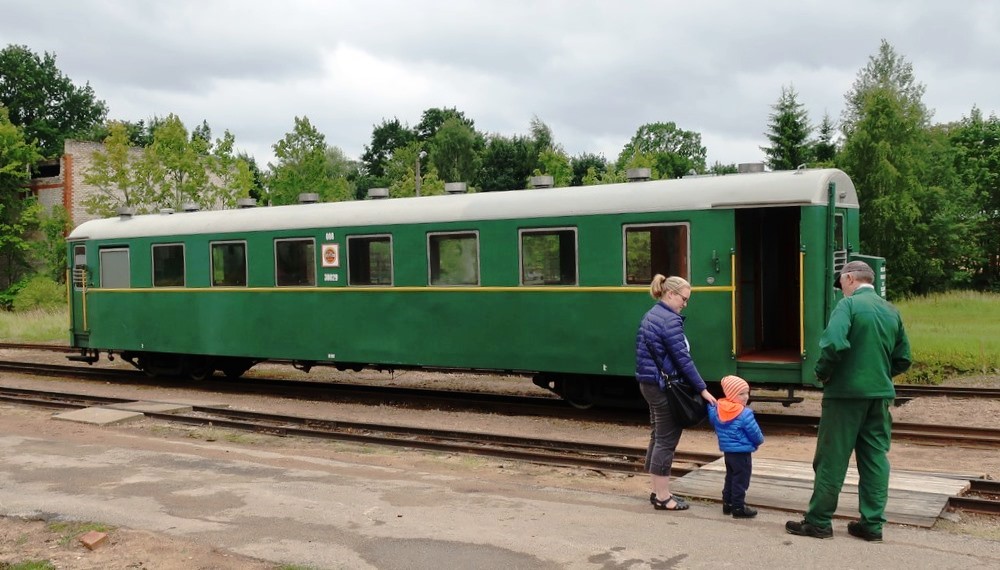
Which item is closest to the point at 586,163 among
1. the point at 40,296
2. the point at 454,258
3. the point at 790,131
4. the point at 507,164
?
the point at 507,164

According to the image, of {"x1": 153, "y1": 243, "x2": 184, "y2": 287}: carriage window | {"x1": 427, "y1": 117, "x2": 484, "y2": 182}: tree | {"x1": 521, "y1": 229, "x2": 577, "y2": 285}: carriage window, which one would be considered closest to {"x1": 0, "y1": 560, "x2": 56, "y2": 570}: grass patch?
{"x1": 521, "y1": 229, "x2": 577, "y2": 285}: carriage window

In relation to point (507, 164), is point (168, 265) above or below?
below

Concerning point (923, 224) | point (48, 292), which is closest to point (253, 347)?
point (48, 292)

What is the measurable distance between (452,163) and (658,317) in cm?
6412

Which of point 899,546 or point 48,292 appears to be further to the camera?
point 48,292

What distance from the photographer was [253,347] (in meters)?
15.2

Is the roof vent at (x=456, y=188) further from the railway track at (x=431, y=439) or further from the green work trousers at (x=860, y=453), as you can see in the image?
the green work trousers at (x=860, y=453)

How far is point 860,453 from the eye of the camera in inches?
243

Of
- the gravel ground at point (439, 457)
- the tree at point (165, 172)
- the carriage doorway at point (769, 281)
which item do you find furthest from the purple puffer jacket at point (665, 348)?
the tree at point (165, 172)

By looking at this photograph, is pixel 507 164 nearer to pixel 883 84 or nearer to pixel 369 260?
pixel 883 84

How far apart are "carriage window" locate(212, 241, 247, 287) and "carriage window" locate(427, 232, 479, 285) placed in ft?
12.4

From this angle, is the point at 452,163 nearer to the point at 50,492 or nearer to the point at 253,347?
the point at 253,347

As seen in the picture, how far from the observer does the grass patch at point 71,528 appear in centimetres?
670

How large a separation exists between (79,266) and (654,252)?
38.9 ft
